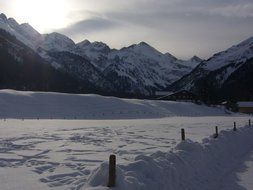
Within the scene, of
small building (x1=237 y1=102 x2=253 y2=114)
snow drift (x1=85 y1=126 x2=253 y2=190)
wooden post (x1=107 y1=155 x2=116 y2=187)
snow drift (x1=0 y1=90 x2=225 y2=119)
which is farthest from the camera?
small building (x1=237 y1=102 x2=253 y2=114)

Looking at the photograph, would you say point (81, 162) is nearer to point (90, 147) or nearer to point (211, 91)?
point (90, 147)

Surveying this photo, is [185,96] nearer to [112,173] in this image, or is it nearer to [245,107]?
[245,107]

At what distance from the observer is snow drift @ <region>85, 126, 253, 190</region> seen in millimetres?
10289

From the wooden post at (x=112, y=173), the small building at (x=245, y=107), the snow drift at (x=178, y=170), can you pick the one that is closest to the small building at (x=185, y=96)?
the small building at (x=245, y=107)

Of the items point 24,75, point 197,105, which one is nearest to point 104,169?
point 197,105

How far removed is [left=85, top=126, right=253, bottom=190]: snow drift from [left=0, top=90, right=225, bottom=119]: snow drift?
168 ft

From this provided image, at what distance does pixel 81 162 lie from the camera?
1506 centimetres

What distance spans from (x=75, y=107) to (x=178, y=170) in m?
71.5

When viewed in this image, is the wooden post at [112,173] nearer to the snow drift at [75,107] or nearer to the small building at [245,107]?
the snow drift at [75,107]

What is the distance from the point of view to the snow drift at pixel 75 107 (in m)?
72.5

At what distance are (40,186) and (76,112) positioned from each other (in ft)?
228

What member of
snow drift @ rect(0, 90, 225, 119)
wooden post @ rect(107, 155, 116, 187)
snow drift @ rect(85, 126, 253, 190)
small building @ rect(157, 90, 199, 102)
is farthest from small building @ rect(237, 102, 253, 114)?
wooden post @ rect(107, 155, 116, 187)

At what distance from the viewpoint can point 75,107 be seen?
8356 cm

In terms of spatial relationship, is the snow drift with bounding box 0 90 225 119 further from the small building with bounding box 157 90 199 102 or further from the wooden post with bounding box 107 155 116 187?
the wooden post with bounding box 107 155 116 187
